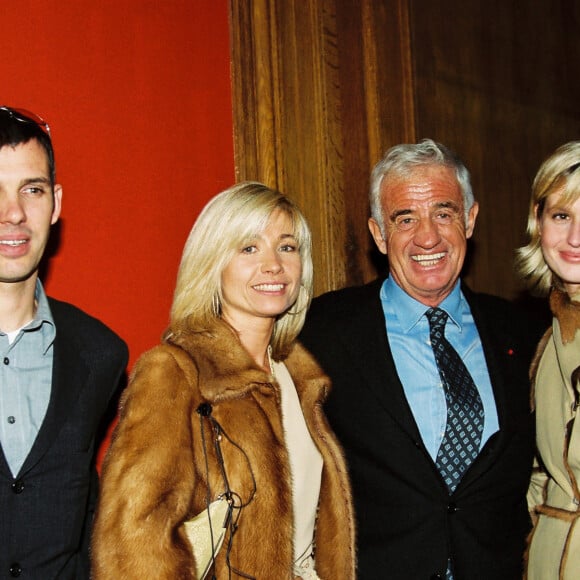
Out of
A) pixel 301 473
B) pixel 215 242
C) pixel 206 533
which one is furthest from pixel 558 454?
pixel 215 242

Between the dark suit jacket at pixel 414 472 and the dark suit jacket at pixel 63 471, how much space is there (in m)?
0.77

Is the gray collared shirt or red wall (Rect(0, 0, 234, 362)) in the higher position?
red wall (Rect(0, 0, 234, 362))

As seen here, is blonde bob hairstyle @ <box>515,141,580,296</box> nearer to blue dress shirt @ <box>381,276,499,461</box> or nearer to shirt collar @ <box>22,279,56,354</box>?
blue dress shirt @ <box>381,276,499,461</box>

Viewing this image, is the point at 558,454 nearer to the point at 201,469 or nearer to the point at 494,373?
the point at 494,373

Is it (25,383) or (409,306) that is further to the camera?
(409,306)

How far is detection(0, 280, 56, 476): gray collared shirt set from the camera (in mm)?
2045

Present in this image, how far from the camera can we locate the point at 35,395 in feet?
6.95

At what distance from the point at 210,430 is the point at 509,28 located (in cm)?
316

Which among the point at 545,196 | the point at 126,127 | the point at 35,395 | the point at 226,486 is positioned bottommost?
the point at 226,486

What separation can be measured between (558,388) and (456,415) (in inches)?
13.3

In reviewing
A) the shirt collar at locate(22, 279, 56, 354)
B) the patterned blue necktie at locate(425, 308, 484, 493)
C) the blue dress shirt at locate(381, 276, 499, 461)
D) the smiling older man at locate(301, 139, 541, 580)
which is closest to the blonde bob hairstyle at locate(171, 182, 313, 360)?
the shirt collar at locate(22, 279, 56, 354)

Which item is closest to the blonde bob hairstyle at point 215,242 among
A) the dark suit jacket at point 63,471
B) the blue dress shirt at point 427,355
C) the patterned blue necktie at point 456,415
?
the dark suit jacket at point 63,471

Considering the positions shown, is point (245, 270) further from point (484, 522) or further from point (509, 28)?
point (509, 28)

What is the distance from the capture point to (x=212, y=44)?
2.96m
